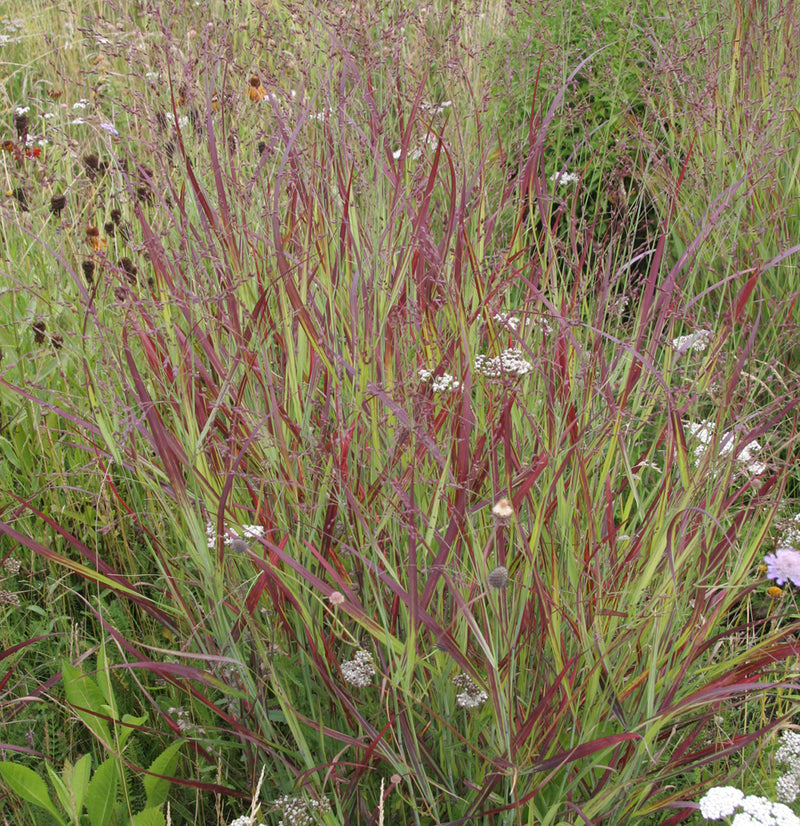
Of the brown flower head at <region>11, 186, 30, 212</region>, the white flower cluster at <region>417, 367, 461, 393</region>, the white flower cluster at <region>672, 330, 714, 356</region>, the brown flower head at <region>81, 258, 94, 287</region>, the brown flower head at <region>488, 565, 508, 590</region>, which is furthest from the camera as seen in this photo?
the brown flower head at <region>11, 186, 30, 212</region>

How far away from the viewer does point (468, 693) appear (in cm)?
118

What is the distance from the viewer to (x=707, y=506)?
1.20 meters

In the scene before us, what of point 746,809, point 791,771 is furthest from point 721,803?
point 791,771

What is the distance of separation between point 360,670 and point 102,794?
0.42m

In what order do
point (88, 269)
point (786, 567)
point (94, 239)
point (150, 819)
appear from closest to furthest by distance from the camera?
Answer: 1. point (150, 819)
2. point (786, 567)
3. point (88, 269)
4. point (94, 239)

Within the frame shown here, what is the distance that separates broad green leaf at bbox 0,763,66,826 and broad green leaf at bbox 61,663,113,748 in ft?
0.33

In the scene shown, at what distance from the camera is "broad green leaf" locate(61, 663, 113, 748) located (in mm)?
1281

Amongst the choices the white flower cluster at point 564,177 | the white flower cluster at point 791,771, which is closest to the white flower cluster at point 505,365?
the white flower cluster at point 564,177

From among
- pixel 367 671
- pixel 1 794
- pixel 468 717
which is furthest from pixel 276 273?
pixel 1 794

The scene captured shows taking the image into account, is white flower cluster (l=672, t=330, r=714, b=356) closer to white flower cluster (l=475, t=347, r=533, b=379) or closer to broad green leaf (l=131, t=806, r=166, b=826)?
white flower cluster (l=475, t=347, r=533, b=379)

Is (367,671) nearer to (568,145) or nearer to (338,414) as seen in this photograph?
(338,414)

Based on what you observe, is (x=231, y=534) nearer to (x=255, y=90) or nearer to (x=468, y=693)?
(x=468, y=693)

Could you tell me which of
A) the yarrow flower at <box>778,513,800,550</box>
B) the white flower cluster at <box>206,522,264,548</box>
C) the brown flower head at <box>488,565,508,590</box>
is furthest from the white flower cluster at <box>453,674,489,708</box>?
the yarrow flower at <box>778,513,800,550</box>

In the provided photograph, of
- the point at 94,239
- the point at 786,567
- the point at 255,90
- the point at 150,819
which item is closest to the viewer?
the point at 150,819
